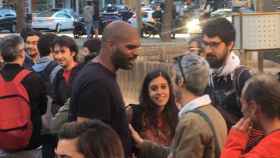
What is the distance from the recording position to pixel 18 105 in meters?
5.78

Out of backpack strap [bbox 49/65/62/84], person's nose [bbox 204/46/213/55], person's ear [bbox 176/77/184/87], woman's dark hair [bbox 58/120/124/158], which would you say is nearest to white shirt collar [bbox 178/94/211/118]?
person's ear [bbox 176/77/184/87]

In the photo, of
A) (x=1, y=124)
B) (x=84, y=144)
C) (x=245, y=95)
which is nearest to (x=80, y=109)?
(x=245, y=95)

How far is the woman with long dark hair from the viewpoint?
207 inches

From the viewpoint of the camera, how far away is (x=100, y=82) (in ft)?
13.7

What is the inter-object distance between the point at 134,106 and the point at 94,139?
257 cm

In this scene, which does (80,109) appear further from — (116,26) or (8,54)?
(8,54)

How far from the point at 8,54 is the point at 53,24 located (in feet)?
124

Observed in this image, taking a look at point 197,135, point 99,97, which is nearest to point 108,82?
point 99,97

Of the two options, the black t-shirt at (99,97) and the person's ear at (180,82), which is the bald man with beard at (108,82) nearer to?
the black t-shirt at (99,97)

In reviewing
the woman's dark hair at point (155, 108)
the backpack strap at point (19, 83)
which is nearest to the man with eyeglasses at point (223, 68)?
the woman's dark hair at point (155, 108)

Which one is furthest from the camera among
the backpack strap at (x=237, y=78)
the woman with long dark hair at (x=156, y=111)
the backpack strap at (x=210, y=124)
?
the woman with long dark hair at (x=156, y=111)

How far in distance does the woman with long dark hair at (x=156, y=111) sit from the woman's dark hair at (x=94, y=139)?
2317 mm

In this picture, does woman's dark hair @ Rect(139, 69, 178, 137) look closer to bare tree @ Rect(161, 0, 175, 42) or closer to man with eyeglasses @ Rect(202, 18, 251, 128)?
man with eyeglasses @ Rect(202, 18, 251, 128)

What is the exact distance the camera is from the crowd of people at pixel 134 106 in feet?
12.0
